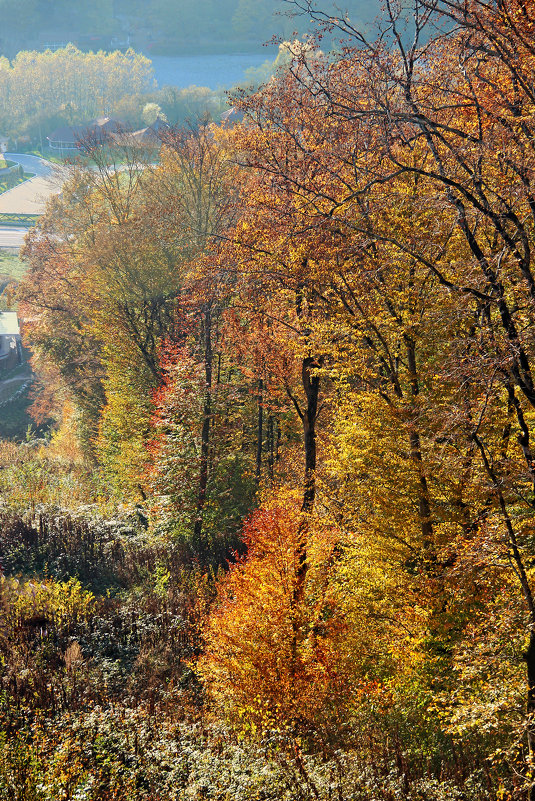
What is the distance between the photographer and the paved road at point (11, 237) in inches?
2972

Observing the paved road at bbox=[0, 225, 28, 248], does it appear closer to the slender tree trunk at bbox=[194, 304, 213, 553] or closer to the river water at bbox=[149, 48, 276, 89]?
the slender tree trunk at bbox=[194, 304, 213, 553]

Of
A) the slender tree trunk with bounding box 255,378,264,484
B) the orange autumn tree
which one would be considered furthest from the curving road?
the orange autumn tree

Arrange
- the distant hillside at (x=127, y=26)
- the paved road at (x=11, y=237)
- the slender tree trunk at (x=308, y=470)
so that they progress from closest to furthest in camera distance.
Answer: the slender tree trunk at (x=308, y=470)
the paved road at (x=11, y=237)
the distant hillside at (x=127, y=26)

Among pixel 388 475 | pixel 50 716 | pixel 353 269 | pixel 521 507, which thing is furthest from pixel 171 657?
pixel 353 269

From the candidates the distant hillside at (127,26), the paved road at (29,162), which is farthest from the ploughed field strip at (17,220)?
the distant hillside at (127,26)

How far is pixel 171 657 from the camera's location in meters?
11.3

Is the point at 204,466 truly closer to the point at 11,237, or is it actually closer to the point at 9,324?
the point at 9,324

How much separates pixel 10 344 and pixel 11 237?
30.6 metres

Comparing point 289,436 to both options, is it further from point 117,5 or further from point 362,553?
point 117,5

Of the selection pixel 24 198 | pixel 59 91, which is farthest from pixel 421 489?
pixel 59 91

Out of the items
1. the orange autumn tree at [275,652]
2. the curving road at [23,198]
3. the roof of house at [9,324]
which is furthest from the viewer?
the curving road at [23,198]

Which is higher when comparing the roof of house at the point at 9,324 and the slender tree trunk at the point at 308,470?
the roof of house at the point at 9,324

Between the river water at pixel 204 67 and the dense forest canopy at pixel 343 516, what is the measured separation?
167m

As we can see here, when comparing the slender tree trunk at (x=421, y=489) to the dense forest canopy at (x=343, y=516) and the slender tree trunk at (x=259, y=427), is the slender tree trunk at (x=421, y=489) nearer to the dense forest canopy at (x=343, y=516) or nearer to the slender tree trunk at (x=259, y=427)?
the dense forest canopy at (x=343, y=516)
